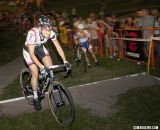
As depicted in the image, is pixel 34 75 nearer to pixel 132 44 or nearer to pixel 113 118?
pixel 113 118

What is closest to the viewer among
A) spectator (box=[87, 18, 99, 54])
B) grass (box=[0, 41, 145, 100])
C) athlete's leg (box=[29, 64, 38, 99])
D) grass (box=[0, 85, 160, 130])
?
grass (box=[0, 85, 160, 130])

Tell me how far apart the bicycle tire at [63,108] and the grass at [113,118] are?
142 millimetres

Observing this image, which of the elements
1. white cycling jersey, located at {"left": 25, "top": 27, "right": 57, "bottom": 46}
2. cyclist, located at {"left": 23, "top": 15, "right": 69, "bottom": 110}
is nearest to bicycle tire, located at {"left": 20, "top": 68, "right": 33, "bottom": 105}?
cyclist, located at {"left": 23, "top": 15, "right": 69, "bottom": 110}

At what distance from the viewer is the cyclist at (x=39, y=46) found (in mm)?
7086

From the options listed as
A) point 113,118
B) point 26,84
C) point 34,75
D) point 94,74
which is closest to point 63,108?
point 113,118

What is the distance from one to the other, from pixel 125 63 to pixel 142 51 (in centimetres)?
109

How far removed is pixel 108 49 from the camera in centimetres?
1557

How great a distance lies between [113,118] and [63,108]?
3.36 feet

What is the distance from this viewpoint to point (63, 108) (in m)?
7.08

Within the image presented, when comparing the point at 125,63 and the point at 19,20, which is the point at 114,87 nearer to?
the point at 125,63

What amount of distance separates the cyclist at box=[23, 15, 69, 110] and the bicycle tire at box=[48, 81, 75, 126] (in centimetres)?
43

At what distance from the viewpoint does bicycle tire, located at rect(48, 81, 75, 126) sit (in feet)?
22.1

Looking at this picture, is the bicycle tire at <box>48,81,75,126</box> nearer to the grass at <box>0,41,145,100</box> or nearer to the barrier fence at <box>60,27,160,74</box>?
the grass at <box>0,41,145,100</box>

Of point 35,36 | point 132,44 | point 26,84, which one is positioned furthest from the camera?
point 132,44
